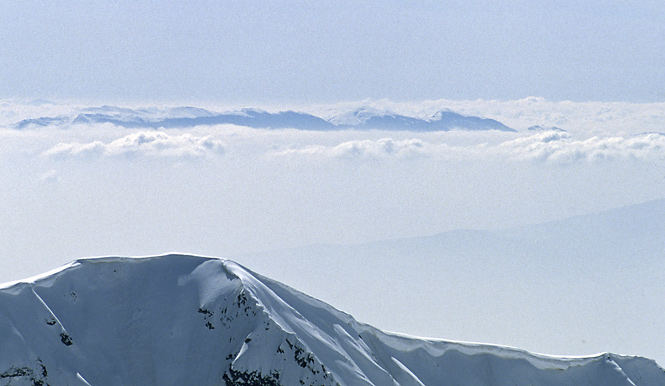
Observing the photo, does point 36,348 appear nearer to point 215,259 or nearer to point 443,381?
point 215,259

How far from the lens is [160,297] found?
6334 inches

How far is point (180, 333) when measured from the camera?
157m

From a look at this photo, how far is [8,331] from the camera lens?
144 m

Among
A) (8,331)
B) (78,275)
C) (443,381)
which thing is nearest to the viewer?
(8,331)

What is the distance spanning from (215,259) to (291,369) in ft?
96.5

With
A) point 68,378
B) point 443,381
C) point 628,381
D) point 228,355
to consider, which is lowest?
point 68,378

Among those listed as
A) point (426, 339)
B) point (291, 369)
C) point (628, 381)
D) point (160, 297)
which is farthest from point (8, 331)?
point (628, 381)

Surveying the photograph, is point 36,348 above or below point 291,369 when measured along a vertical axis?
below

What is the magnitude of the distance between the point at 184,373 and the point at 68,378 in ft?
67.2

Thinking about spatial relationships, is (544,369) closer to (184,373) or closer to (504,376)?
(504,376)

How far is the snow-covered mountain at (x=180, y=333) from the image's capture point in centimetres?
14788

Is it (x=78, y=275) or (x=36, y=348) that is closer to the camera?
(x=36, y=348)

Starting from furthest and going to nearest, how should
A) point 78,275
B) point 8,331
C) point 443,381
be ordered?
point 443,381 < point 78,275 < point 8,331

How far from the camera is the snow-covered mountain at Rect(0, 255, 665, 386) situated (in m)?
148
